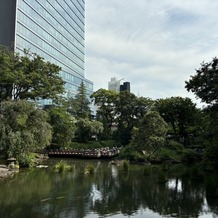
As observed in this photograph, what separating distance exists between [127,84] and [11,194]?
3873 inches

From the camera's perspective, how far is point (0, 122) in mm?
26766

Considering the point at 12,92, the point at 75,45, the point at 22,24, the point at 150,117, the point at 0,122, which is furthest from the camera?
the point at 75,45

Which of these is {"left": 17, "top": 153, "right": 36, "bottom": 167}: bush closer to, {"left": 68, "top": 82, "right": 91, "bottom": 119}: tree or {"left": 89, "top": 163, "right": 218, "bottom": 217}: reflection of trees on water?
{"left": 89, "top": 163, "right": 218, "bottom": 217}: reflection of trees on water

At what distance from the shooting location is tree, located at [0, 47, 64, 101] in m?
33.0

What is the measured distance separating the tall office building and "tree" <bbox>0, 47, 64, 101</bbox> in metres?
13.7

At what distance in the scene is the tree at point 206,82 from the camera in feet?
68.7

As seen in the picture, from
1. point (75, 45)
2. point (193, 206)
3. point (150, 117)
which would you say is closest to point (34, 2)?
point (75, 45)

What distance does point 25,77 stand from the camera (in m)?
34.1

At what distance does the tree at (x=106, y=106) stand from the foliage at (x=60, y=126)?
15.8 m

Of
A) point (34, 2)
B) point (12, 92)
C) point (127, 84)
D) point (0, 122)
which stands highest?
point (34, 2)

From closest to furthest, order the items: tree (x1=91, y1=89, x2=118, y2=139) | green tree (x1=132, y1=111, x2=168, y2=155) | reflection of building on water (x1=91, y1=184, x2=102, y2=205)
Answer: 1. reflection of building on water (x1=91, y1=184, x2=102, y2=205)
2. green tree (x1=132, y1=111, x2=168, y2=155)
3. tree (x1=91, y1=89, x2=118, y2=139)

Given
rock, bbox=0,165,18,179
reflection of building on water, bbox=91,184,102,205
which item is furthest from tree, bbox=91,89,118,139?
reflection of building on water, bbox=91,184,102,205

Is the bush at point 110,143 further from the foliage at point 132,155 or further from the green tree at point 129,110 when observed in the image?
the foliage at point 132,155

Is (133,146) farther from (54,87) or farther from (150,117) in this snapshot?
(54,87)
